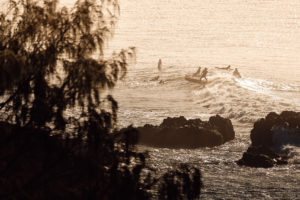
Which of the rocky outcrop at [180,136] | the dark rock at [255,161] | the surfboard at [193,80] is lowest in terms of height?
the dark rock at [255,161]

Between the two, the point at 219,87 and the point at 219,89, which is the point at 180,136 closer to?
the point at 219,89

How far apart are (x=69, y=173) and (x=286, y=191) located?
66.6ft

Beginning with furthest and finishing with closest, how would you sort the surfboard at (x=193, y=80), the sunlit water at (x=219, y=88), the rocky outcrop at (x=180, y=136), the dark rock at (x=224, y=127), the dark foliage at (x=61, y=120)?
the surfboard at (x=193, y=80)
the dark rock at (x=224, y=127)
the rocky outcrop at (x=180, y=136)
the sunlit water at (x=219, y=88)
the dark foliage at (x=61, y=120)

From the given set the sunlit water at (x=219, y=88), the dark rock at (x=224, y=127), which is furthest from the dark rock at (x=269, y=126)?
the dark rock at (x=224, y=127)

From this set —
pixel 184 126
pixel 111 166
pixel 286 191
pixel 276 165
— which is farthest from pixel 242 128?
pixel 111 166

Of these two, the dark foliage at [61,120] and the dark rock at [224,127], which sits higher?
the dark foliage at [61,120]

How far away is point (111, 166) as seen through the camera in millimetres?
14453

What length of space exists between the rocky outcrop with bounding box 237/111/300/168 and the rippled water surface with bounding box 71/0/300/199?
3.19 feet

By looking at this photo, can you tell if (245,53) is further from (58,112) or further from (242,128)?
(58,112)

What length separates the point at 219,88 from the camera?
71.4 metres

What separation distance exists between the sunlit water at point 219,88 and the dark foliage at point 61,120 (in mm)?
2450

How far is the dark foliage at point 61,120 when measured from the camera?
13.8 meters

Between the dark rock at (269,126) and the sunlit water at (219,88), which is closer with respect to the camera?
the sunlit water at (219,88)

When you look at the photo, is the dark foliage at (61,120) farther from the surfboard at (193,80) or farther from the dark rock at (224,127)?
the surfboard at (193,80)
